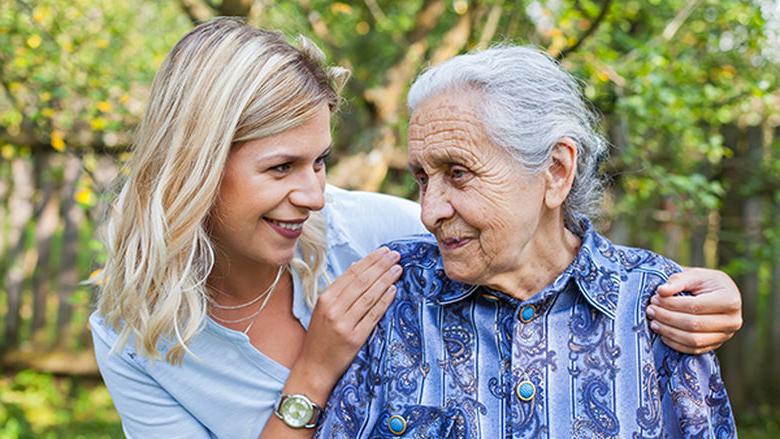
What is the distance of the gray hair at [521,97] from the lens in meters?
→ 1.87

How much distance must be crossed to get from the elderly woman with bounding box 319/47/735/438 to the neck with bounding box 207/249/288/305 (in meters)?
0.46

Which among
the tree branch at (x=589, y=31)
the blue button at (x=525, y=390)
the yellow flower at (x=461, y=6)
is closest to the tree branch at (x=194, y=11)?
the yellow flower at (x=461, y=6)

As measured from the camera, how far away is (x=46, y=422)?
5094mm

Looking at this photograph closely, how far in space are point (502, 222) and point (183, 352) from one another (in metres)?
0.93

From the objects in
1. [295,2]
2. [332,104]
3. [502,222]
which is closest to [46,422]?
[295,2]

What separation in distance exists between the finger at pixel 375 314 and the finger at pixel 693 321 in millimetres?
631

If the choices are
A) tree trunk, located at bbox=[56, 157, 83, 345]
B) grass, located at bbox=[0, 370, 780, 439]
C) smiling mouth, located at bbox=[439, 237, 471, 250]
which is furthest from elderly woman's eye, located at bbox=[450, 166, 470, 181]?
tree trunk, located at bbox=[56, 157, 83, 345]

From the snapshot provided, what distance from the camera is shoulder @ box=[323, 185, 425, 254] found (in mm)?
2541

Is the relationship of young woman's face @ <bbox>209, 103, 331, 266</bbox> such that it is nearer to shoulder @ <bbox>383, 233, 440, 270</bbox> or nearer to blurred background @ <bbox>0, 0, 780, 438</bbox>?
shoulder @ <bbox>383, 233, 440, 270</bbox>

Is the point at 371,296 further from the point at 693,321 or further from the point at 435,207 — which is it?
the point at 693,321

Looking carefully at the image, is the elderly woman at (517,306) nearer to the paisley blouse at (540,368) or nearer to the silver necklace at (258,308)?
the paisley blouse at (540,368)

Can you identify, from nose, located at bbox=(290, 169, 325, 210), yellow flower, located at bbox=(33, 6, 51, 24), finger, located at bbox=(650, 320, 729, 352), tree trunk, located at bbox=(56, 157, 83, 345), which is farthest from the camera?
tree trunk, located at bbox=(56, 157, 83, 345)

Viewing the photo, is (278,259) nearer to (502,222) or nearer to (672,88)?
(502,222)

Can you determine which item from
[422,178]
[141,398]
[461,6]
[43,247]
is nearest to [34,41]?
[141,398]
